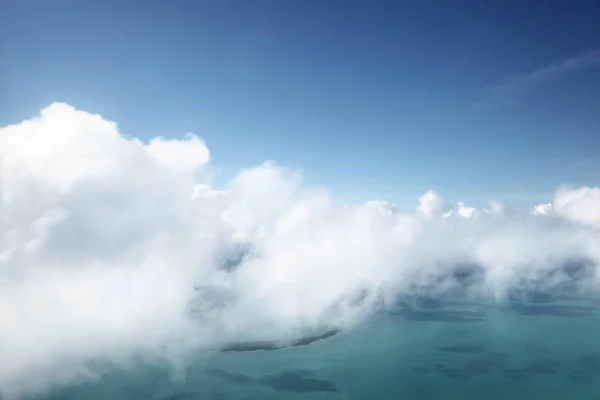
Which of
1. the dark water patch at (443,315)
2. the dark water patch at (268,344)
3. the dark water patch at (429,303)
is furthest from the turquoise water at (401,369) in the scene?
the dark water patch at (429,303)

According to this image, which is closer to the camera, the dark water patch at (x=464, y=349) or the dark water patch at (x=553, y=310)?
the dark water patch at (x=464, y=349)

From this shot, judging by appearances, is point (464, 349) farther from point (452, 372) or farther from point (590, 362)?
point (590, 362)

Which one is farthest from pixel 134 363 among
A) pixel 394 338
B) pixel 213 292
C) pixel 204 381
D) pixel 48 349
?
pixel 213 292

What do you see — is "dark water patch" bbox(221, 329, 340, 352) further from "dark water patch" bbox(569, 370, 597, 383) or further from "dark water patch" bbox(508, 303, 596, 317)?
"dark water patch" bbox(508, 303, 596, 317)

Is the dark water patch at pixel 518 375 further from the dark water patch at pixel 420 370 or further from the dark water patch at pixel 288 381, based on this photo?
the dark water patch at pixel 288 381

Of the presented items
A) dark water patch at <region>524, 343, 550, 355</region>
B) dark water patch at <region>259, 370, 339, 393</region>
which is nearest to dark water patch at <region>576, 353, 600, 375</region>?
dark water patch at <region>524, 343, 550, 355</region>

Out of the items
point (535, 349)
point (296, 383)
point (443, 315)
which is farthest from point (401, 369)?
point (443, 315)
